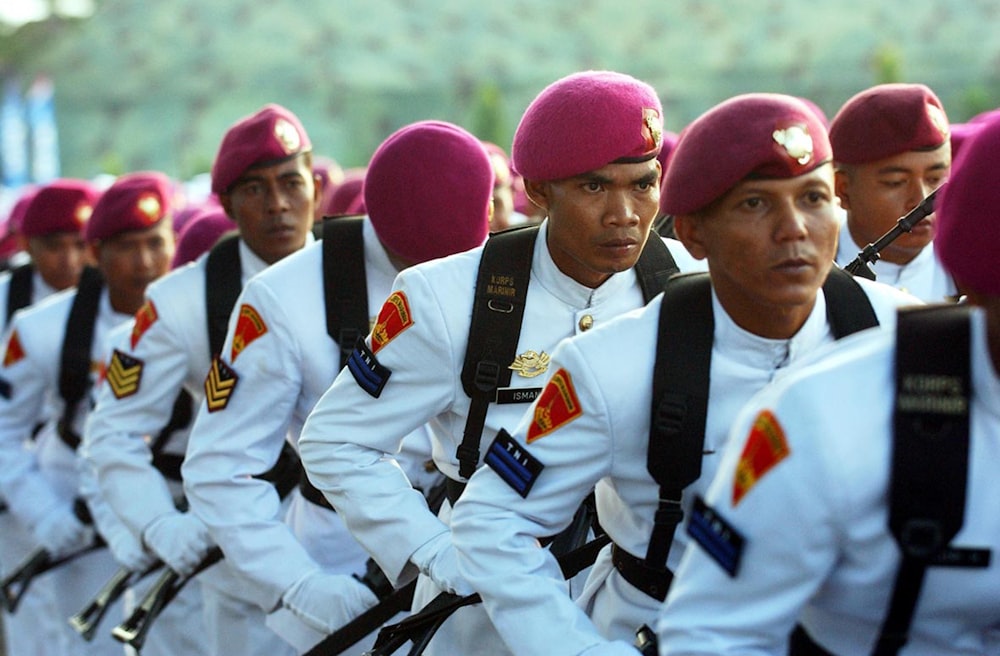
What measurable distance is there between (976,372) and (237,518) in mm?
3065

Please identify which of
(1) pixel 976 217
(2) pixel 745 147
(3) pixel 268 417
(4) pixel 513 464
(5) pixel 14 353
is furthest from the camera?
(5) pixel 14 353

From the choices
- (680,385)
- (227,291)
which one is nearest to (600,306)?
(680,385)

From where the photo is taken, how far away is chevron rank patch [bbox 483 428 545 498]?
122 inches

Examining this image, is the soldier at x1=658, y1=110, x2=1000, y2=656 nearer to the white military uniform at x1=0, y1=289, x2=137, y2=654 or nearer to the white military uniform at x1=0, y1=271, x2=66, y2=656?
the white military uniform at x1=0, y1=289, x2=137, y2=654

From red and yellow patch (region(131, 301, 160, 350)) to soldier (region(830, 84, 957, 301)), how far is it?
252cm

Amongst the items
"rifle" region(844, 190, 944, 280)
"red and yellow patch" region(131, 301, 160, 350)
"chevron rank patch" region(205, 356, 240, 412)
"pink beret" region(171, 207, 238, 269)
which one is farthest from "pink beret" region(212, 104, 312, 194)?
"rifle" region(844, 190, 944, 280)

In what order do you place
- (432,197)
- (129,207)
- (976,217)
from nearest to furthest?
1. (976,217)
2. (432,197)
3. (129,207)

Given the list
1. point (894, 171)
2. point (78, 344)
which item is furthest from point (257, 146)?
point (894, 171)

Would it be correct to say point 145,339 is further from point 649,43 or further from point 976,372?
point 649,43

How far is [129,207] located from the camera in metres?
6.80

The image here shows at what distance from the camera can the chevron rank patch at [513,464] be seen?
309 cm

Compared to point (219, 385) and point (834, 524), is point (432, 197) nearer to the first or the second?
point (219, 385)

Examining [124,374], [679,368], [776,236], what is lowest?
[124,374]

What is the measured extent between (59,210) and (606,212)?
5170 mm
